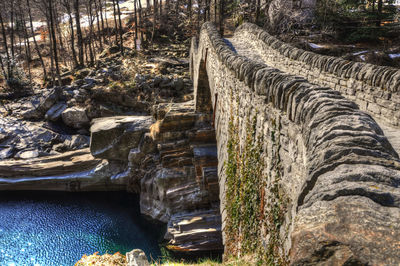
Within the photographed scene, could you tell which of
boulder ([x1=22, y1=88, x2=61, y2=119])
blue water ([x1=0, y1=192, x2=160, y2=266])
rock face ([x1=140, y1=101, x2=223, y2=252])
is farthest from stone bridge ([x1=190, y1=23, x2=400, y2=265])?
boulder ([x1=22, y1=88, x2=61, y2=119])

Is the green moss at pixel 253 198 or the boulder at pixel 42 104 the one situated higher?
the green moss at pixel 253 198

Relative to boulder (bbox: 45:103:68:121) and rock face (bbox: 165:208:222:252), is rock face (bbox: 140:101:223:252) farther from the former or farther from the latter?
boulder (bbox: 45:103:68:121)

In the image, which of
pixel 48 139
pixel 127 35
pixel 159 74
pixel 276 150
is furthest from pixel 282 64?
pixel 127 35

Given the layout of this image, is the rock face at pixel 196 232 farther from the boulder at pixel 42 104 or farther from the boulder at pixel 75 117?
the boulder at pixel 42 104

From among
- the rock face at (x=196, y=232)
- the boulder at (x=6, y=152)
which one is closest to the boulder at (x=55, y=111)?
the boulder at (x=6, y=152)

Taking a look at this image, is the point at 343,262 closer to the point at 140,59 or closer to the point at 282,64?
the point at 282,64

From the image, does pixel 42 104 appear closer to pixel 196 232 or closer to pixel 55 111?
pixel 55 111

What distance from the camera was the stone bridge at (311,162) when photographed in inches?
59.9

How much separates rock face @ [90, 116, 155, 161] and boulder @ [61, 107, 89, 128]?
381 cm

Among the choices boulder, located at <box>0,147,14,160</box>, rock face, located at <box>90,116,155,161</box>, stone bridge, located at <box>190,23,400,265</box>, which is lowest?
boulder, located at <box>0,147,14,160</box>

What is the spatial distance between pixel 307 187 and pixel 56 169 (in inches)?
670

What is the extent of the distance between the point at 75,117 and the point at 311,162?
63.9 ft

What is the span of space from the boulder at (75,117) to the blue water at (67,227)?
16.4 ft

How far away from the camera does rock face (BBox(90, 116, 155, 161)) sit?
629 inches
